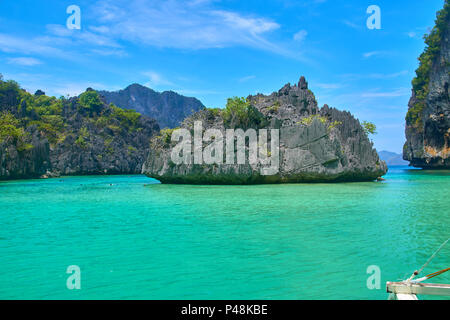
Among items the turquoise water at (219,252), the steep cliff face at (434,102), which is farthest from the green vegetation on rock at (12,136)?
the steep cliff face at (434,102)

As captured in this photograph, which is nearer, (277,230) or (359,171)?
(277,230)

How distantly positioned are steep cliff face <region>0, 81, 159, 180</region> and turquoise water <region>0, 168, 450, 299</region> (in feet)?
121

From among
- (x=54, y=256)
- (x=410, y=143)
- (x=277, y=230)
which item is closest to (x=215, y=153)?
(x=277, y=230)

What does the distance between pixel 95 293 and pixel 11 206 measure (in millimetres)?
12898

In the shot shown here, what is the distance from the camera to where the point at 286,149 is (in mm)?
28750

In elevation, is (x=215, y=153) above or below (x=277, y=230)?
above

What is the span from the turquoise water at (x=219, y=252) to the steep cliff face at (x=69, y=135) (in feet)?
121

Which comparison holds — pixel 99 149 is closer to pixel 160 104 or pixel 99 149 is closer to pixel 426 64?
pixel 426 64

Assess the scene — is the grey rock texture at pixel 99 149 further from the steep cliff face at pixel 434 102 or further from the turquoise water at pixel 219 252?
the turquoise water at pixel 219 252

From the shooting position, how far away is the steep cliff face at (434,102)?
4597cm

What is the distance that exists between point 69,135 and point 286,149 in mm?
46716
